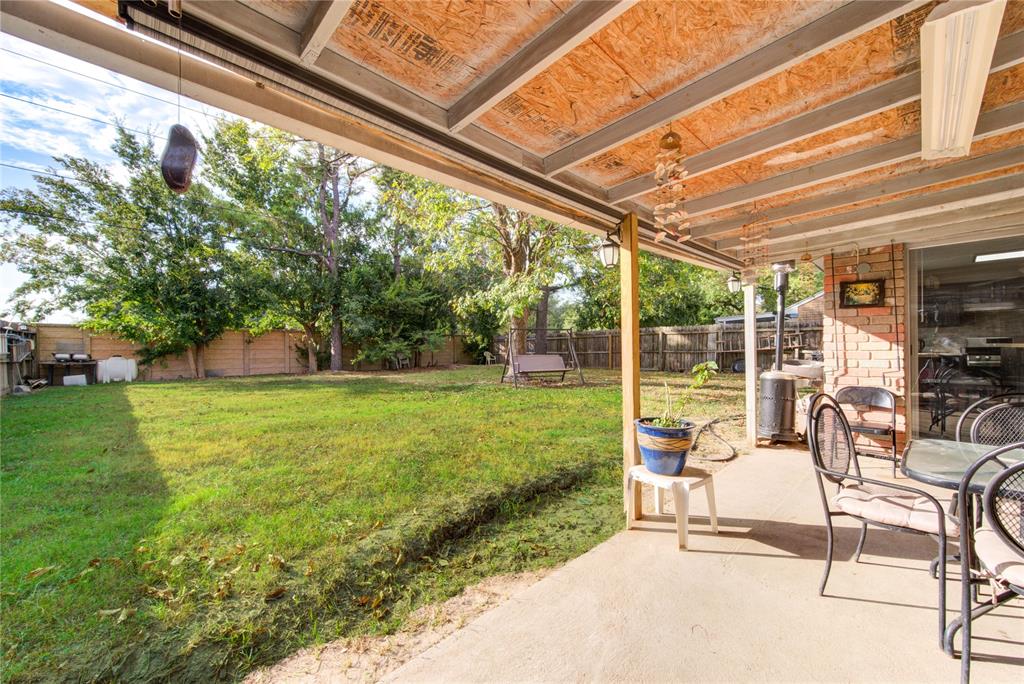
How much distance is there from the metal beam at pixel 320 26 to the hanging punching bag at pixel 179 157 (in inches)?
16.8

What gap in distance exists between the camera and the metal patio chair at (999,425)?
7.18ft

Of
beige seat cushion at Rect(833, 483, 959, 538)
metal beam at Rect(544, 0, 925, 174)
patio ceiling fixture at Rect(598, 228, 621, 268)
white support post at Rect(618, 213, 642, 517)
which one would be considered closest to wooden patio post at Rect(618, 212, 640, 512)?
white support post at Rect(618, 213, 642, 517)

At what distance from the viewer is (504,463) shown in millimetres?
3770

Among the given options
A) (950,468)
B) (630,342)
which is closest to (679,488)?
(630,342)

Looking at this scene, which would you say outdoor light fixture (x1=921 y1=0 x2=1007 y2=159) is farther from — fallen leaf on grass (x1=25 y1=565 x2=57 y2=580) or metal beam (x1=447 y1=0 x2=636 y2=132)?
fallen leaf on grass (x1=25 y1=565 x2=57 y2=580)

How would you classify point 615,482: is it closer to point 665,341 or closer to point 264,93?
point 264,93

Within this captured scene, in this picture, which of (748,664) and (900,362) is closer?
(748,664)

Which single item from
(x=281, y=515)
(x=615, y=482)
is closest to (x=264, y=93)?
(x=281, y=515)

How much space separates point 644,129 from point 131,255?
11.1 metres

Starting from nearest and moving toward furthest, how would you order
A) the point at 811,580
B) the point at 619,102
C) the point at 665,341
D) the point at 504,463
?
the point at 619,102, the point at 811,580, the point at 504,463, the point at 665,341

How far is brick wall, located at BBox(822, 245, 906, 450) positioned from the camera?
3799mm

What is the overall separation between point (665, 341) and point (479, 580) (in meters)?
11.4

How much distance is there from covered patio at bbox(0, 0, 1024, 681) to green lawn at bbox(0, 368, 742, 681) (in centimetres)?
59

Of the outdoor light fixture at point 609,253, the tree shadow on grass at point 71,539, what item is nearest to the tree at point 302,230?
the tree shadow on grass at point 71,539
